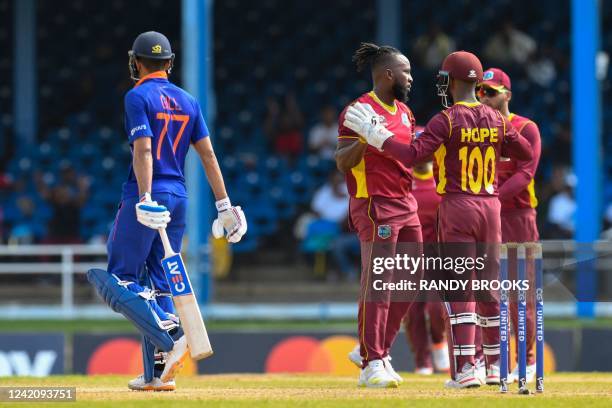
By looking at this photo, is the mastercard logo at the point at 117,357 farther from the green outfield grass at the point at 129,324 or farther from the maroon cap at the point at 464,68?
the maroon cap at the point at 464,68

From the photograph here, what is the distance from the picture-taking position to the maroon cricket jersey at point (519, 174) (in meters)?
9.75

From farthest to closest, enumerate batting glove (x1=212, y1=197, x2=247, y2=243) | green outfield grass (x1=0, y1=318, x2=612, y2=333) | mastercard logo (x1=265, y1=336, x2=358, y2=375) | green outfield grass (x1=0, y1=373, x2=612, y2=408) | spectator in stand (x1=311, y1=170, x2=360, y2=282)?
spectator in stand (x1=311, y1=170, x2=360, y2=282), green outfield grass (x1=0, y1=318, x2=612, y2=333), mastercard logo (x1=265, y1=336, x2=358, y2=375), batting glove (x1=212, y1=197, x2=247, y2=243), green outfield grass (x1=0, y1=373, x2=612, y2=408)

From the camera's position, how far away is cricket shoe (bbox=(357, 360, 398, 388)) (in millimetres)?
8664

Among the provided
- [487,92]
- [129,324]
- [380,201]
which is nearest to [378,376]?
[380,201]

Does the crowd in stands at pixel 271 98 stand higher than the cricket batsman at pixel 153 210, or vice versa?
the crowd in stands at pixel 271 98

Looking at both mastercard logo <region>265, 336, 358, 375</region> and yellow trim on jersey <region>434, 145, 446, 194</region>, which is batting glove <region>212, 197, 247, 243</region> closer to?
yellow trim on jersey <region>434, 145, 446, 194</region>

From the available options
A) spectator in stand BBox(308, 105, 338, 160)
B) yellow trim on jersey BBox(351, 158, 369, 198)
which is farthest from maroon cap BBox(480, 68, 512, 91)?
spectator in stand BBox(308, 105, 338, 160)

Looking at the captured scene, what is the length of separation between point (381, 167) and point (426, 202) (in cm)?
192

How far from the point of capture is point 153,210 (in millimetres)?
7984

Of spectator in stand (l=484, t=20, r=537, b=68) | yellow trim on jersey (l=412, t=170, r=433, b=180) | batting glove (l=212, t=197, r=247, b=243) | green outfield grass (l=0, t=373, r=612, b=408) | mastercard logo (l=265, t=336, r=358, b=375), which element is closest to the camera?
green outfield grass (l=0, t=373, r=612, b=408)

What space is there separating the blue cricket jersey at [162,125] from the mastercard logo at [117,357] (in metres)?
6.45

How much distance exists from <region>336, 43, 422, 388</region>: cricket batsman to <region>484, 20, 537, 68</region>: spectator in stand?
43.2 ft

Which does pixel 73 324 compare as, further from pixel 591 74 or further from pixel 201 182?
pixel 591 74

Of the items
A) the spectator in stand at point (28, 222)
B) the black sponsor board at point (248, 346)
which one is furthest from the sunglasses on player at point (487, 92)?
the spectator in stand at point (28, 222)
